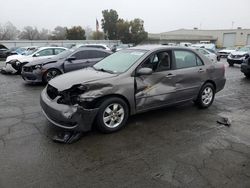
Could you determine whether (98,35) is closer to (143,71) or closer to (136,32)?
(136,32)

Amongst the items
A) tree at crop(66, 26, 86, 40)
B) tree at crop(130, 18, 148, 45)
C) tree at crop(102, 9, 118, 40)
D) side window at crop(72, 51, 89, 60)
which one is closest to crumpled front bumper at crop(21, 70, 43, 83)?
side window at crop(72, 51, 89, 60)

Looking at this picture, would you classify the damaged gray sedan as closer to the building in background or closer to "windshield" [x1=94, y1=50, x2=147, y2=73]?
"windshield" [x1=94, y1=50, x2=147, y2=73]

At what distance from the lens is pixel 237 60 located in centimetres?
1675

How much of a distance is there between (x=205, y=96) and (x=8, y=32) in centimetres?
7540

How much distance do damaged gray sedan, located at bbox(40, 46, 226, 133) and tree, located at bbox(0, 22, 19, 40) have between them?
230ft

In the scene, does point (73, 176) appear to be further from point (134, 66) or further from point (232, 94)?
point (232, 94)

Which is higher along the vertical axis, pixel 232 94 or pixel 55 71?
pixel 55 71

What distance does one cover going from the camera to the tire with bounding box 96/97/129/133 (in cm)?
414

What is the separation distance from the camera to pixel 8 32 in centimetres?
6919

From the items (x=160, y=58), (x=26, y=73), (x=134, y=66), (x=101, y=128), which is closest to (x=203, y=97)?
(x=160, y=58)

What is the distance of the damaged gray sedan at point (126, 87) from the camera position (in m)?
4.02

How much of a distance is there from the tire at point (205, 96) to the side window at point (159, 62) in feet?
4.30

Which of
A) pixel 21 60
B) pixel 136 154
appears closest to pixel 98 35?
pixel 21 60

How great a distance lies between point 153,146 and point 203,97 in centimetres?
264
